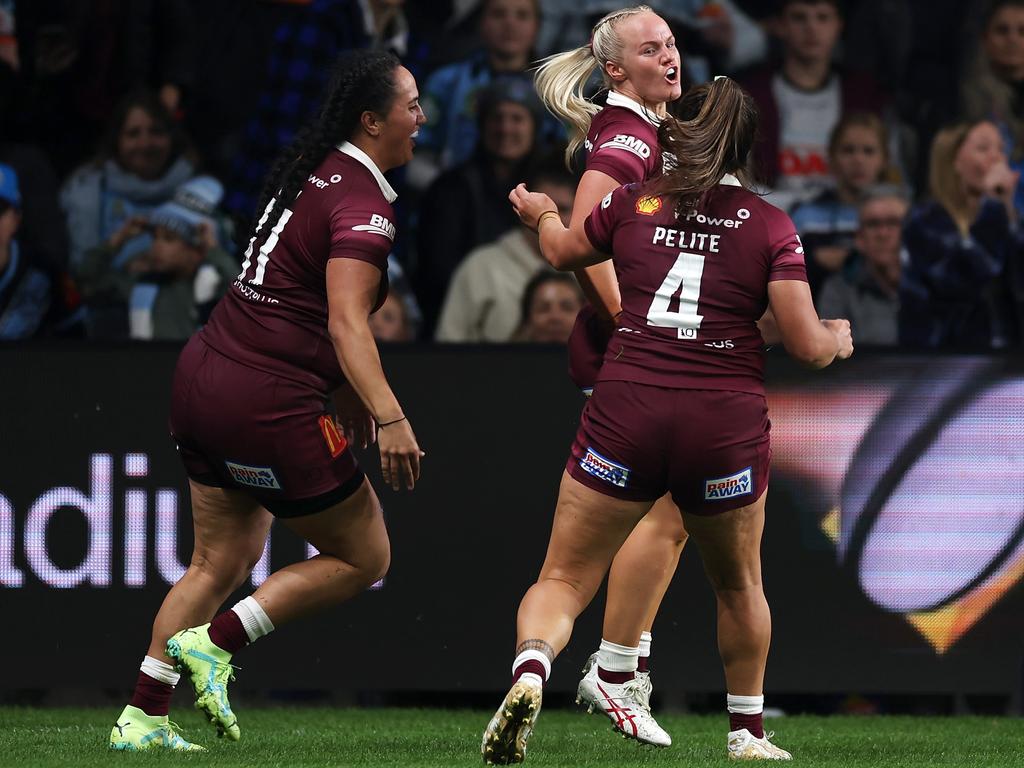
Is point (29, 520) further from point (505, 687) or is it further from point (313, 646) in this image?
point (505, 687)

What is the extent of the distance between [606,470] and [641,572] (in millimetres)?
1011

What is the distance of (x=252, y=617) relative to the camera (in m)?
5.36

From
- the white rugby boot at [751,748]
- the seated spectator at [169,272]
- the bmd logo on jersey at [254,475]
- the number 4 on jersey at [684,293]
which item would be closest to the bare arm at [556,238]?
the number 4 on jersey at [684,293]

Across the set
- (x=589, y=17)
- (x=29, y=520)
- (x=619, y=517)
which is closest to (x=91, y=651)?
(x=29, y=520)

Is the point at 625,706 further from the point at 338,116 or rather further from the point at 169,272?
the point at 169,272

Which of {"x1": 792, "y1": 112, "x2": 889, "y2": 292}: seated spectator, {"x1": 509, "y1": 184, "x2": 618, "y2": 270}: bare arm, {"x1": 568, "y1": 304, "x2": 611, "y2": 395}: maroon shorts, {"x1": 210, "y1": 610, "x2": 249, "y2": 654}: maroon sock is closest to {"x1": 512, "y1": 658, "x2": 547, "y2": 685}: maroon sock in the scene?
{"x1": 210, "y1": 610, "x2": 249, "y2": 654}: maroon sock

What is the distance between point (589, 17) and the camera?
9320 millimetres

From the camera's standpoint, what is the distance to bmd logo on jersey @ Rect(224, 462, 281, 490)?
5324 mm

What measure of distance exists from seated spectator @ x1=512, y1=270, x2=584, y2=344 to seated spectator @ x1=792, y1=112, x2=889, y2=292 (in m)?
1.41

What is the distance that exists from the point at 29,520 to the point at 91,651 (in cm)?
58

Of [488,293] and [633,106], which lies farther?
[488,293]

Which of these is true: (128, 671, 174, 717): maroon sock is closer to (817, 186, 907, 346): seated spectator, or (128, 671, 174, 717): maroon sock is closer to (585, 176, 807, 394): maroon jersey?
(585, 176, 807, 394): maroon jersey

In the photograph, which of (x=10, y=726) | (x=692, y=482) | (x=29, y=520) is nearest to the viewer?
(x=692, y=482)

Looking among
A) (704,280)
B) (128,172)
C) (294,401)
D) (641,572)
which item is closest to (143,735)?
(294,401)
